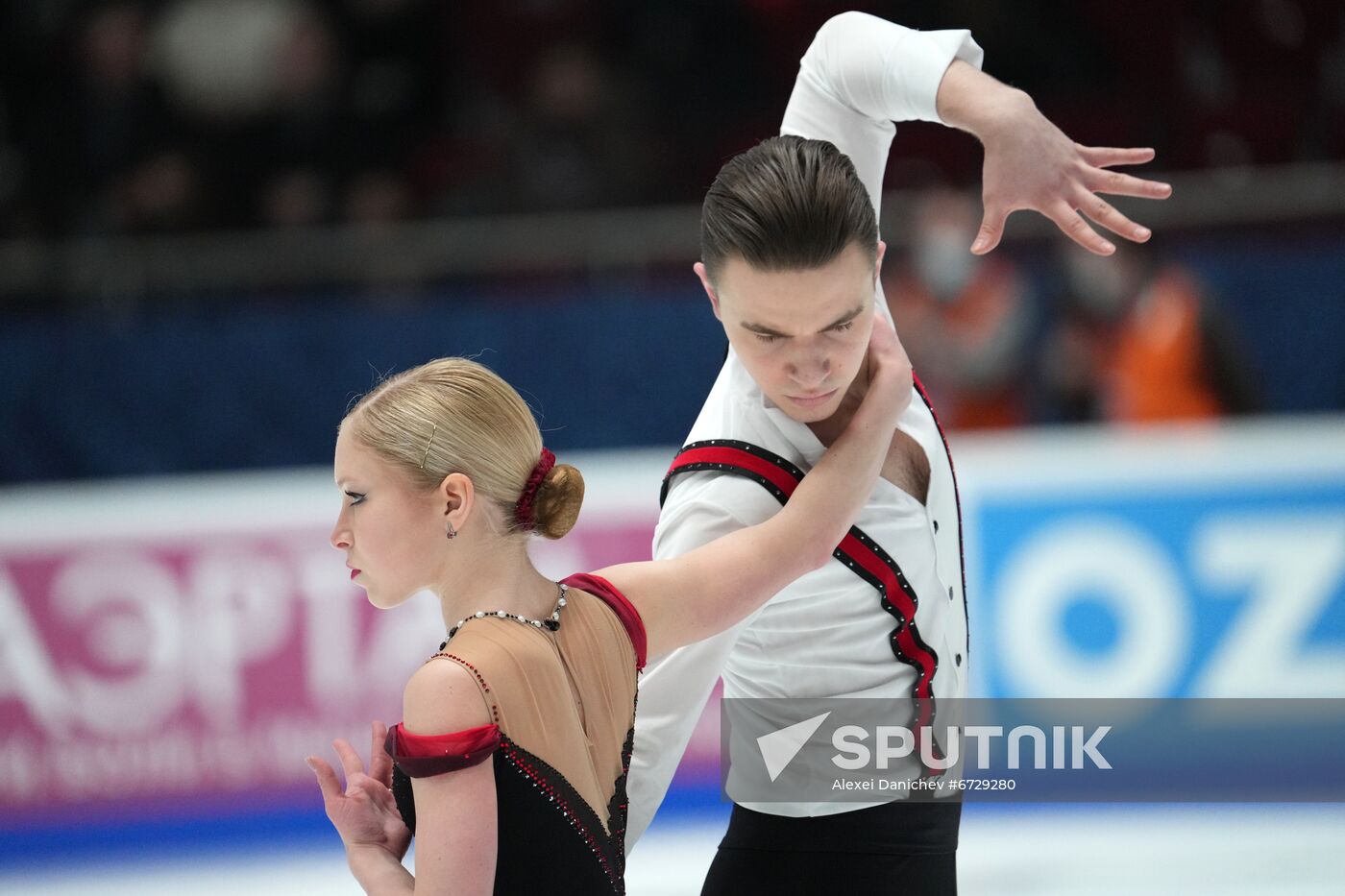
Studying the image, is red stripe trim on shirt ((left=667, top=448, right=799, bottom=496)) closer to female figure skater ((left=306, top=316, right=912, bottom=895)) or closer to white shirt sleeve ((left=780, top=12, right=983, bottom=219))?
female figure skater ((left=306, top=316, right=912, bottom=895))

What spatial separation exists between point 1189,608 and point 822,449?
2.85 metres

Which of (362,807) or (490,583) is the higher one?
(490,583)

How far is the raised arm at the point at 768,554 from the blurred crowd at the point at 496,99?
5.35 metres

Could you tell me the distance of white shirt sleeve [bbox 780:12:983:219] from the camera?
214 cm

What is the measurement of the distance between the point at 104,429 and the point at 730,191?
4.86 metres

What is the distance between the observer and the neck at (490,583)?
182 centimetres

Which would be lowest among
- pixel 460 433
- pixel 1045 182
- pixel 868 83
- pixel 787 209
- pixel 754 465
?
pixel 460 433

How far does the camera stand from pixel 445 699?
5.38ft

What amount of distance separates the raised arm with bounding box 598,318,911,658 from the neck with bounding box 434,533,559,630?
0.41 ft

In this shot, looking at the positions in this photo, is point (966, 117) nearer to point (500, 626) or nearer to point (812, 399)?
point (812, 399)

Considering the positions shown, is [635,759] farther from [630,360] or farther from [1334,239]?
[1334,239]

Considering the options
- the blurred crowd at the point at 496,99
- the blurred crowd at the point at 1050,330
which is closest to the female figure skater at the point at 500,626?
the blurred crowd at the point at 1050,330

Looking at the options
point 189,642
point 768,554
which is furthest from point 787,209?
point 189,642

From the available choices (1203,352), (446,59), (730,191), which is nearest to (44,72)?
(446,59)
